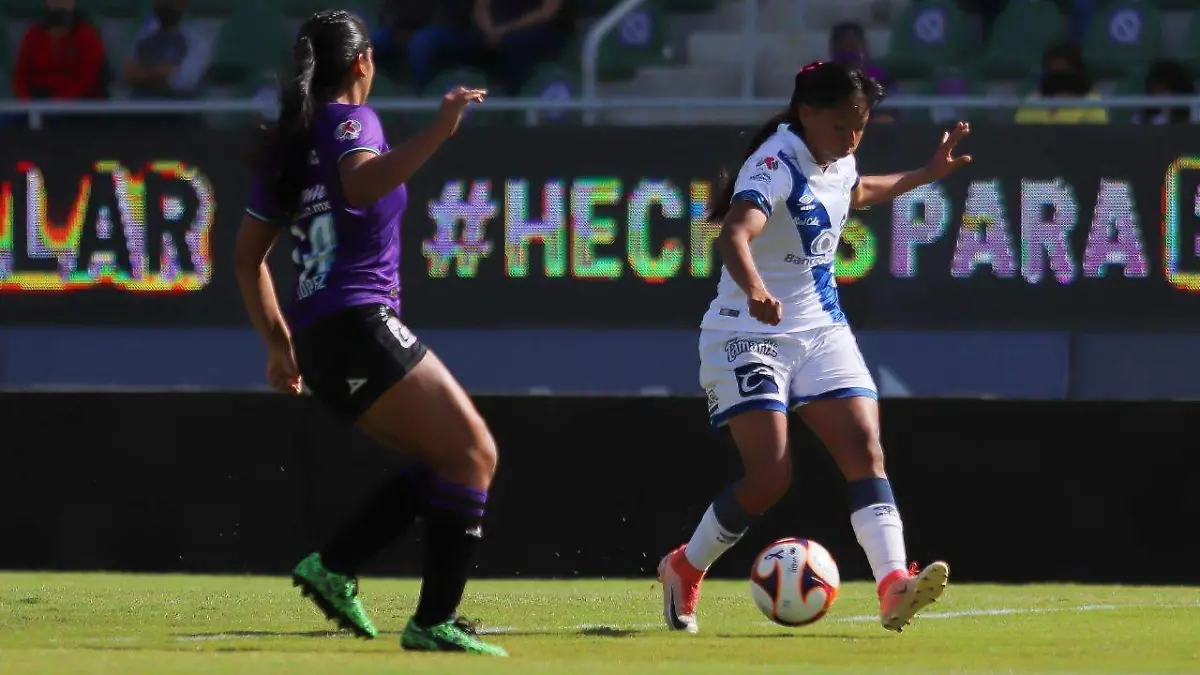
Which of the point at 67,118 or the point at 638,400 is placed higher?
the point at 67,118

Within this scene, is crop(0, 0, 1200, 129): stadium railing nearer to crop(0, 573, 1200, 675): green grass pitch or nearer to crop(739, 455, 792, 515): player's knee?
crop(0, 573, 1200, 675): green grass pitch

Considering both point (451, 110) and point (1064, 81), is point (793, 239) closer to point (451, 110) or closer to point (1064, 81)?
point (451, 110)

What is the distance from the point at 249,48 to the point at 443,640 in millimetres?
9642

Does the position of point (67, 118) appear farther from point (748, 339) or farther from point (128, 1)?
point (748, 339)

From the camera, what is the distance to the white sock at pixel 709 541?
7367 millimetres

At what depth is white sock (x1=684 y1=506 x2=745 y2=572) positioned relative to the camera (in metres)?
7.37

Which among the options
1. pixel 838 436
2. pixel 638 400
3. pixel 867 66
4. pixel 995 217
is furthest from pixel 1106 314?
pixel 838 436

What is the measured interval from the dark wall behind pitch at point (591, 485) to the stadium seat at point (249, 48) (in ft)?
15.0

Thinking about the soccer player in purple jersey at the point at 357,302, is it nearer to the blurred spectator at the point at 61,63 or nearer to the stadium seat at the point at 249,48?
the blurred spectator at the point at 61,63

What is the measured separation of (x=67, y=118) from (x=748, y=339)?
7920mm

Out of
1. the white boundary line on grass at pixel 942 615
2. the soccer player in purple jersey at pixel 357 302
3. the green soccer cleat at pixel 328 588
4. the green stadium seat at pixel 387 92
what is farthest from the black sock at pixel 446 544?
the green stadium seat at pixel 387 92

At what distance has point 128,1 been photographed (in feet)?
51.9

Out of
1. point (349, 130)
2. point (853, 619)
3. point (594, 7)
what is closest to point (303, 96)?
point (349, 130)

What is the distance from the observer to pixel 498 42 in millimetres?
14461
